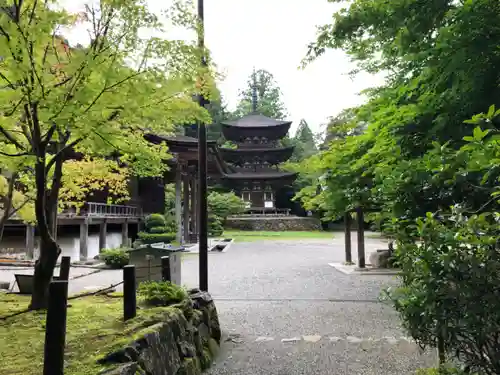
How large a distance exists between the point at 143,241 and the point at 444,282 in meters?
17.9

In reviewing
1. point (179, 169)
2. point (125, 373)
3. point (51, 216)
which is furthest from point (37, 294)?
point (179, 169)

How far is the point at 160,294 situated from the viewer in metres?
4.84

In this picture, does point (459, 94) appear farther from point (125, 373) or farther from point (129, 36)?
point (125, 373)

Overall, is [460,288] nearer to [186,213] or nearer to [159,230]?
[159,230]

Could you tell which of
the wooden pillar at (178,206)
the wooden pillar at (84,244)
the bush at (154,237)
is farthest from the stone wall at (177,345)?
the wooden pillar at (178,206)

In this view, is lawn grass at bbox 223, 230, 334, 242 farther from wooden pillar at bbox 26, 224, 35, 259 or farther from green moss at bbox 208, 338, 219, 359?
green moss at bbox 208, 338, 219, 359

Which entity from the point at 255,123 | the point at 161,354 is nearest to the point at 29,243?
the point at 161,354

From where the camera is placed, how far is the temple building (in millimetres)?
39781

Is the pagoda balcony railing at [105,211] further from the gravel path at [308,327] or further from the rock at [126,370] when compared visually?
the rock at [126,370]

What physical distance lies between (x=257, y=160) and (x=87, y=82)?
124 ft

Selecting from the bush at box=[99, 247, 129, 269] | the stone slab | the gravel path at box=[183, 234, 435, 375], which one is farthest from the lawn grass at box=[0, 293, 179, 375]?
the stone slab

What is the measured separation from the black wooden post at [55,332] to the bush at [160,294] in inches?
84.5

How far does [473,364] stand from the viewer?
99.3 inches

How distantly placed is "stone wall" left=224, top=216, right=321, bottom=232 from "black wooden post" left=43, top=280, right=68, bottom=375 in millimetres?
35925
